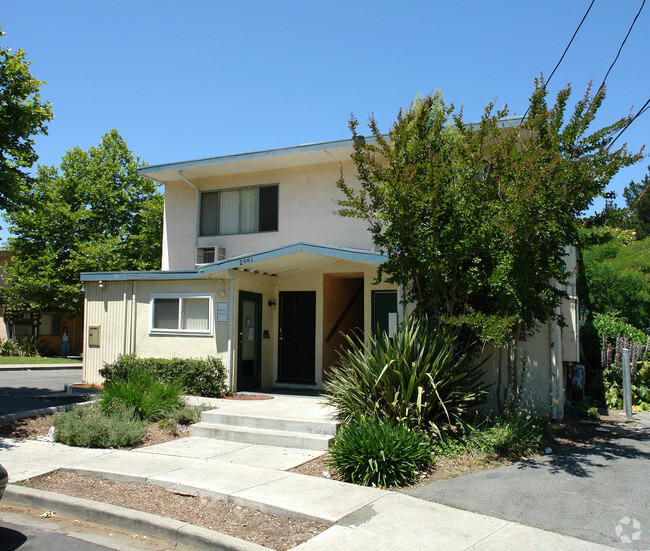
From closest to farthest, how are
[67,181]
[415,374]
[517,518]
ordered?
[517,518]
[415,374]
[67,181]

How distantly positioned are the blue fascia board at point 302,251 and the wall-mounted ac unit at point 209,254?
2.40 meters

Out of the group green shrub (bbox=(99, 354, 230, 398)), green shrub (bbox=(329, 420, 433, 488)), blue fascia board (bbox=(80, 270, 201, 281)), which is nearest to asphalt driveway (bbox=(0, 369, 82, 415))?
green shrub (bbox=(99, 354, 230, 398))

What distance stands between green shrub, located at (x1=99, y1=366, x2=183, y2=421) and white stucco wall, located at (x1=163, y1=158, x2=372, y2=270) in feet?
16.6

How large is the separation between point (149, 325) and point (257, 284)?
265cm

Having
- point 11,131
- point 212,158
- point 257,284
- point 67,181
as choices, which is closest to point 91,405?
point 257,284

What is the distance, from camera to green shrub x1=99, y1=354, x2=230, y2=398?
1140 centimetres

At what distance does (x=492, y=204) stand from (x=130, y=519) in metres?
5.61

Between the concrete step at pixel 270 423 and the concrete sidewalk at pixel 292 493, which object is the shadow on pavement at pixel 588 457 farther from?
Result: the concrete step at pixel 270 423

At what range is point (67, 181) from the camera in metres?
28.3

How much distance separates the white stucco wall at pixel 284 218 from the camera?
13.2 m

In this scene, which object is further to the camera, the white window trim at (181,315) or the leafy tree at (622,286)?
the leafy tree at (622,286)

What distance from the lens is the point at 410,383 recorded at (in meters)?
7.47

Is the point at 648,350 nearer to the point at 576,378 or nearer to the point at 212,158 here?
the point at 576,378

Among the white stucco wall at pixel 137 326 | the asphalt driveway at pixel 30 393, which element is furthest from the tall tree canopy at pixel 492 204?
the asphalt driveway at pixel 30 393
